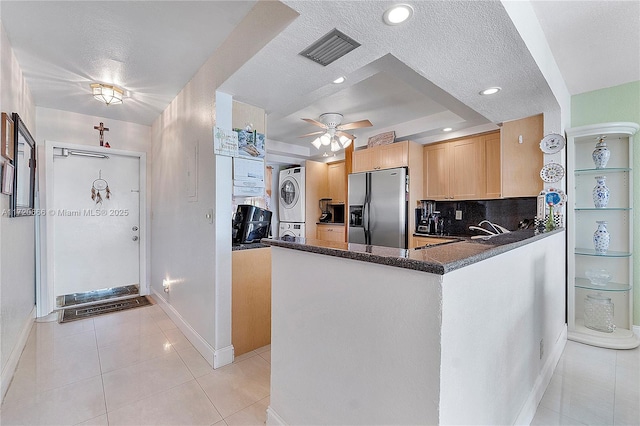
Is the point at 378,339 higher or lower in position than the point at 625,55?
lower

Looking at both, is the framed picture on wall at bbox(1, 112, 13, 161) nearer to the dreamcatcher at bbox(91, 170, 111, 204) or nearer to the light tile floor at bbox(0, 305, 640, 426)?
the light tile floor at bbox(0, 305, 640, 426)

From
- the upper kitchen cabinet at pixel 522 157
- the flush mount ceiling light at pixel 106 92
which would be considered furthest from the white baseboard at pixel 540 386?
the flush mount ceiling light at pixel 106 92

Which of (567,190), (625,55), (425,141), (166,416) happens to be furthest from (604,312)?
(166,416)

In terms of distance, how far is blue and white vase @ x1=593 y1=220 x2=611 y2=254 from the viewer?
2498mm

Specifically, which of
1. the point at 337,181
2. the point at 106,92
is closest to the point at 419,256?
the point at 106,92

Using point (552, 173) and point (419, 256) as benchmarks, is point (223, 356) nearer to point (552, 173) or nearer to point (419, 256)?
point (419, 256)

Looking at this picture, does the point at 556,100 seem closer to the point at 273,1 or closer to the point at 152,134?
the point at 273,1

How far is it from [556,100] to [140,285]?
4937mm

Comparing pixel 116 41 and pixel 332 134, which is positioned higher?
pixel 116 41

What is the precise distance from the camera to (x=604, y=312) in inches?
99.5

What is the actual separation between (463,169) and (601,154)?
1302 mm

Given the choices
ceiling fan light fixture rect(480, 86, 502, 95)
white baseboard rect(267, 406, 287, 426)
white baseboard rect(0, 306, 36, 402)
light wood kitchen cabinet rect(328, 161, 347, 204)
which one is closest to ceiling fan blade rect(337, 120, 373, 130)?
ceiling fan light fixture rect(480, 86, 502, 95)

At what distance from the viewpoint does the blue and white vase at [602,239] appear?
8.20ft

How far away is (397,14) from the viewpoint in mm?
1313
